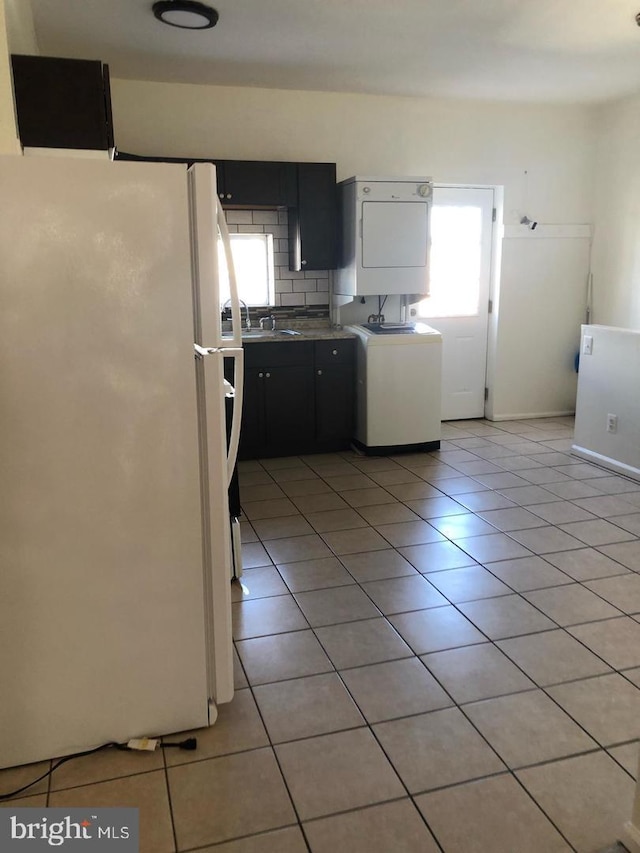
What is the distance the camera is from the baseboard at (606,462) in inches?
175

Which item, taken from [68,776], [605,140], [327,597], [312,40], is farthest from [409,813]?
[605,140]

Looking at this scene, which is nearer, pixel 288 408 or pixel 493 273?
pixel 288 408

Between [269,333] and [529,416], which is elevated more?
[269,333]

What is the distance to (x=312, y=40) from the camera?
402cm

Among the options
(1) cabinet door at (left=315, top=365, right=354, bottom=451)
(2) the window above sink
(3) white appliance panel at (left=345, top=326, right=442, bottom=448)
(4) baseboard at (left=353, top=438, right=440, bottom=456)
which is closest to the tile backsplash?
(2) the window above sink

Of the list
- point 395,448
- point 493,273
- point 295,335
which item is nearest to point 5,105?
point 295,335

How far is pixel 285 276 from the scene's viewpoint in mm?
5387

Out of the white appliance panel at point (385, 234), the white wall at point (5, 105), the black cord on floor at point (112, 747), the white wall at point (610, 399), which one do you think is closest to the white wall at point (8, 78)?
the white wall at point (5, 105)

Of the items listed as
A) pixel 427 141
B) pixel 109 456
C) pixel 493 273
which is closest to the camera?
pixel 109 456

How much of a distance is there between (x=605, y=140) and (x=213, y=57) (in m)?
3.42

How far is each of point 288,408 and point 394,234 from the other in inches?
59.0

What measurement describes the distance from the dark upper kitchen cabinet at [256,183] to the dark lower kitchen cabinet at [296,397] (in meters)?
1.02

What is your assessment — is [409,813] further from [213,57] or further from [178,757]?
[213,57]

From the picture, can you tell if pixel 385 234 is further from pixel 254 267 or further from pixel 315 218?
pixel 254 267
